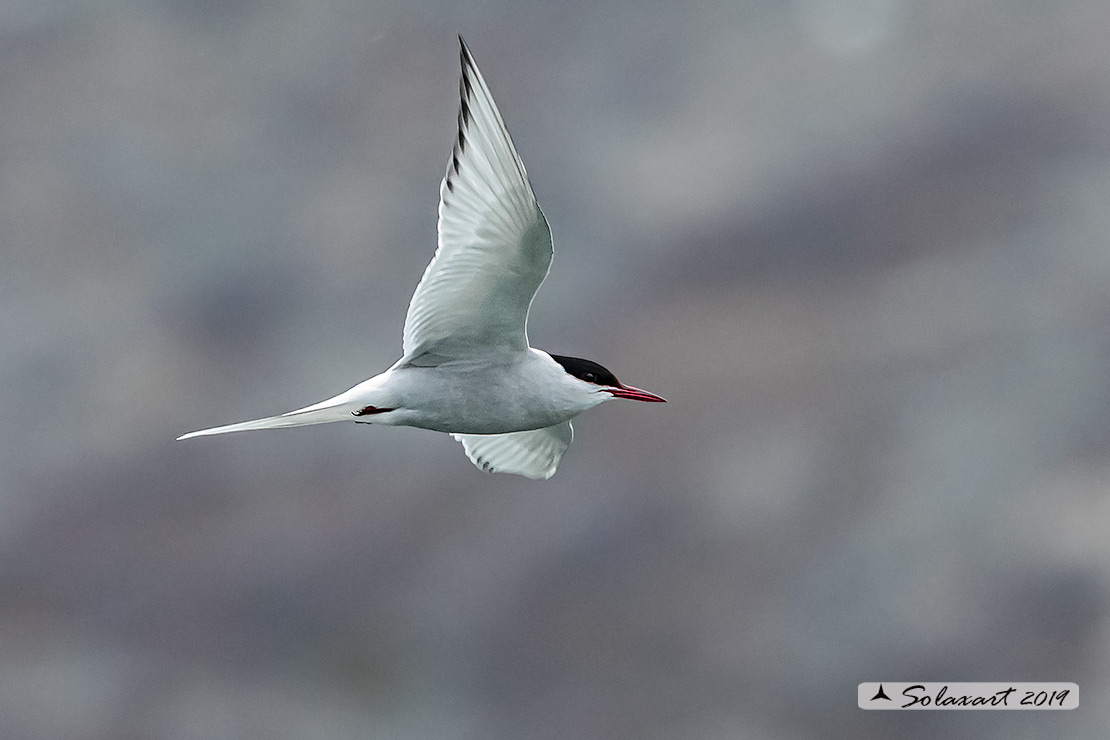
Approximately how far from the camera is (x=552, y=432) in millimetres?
2818

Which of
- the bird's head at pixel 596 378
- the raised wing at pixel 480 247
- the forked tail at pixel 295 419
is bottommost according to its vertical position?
the forked tail at pixel 295 419

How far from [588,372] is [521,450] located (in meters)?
0.60

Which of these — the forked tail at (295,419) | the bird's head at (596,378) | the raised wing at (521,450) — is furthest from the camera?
the raised wing at (521,450)

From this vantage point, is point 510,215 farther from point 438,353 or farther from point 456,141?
point 438,353

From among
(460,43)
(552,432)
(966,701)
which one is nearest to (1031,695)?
(966,701)

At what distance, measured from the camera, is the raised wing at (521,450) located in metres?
2.82

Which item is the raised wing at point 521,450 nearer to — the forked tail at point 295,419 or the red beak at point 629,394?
the red beak at point 629,394

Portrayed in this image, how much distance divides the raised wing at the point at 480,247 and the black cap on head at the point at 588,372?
100 mm

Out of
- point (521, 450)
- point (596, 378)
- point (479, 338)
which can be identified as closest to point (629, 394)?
point (596, 378)

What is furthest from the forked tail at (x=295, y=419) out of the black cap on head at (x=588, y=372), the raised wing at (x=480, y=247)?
the black cap on head at (x=588, y=372)

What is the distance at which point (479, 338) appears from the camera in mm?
2201

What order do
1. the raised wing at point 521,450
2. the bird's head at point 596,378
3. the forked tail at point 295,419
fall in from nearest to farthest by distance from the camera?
A: the forked tail at point 295,419
the bird's head at point 596,378
the raised wing at point 521,450

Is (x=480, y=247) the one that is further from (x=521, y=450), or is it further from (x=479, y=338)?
(x=521, y=450)

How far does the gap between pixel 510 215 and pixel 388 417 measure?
0.44 metres
